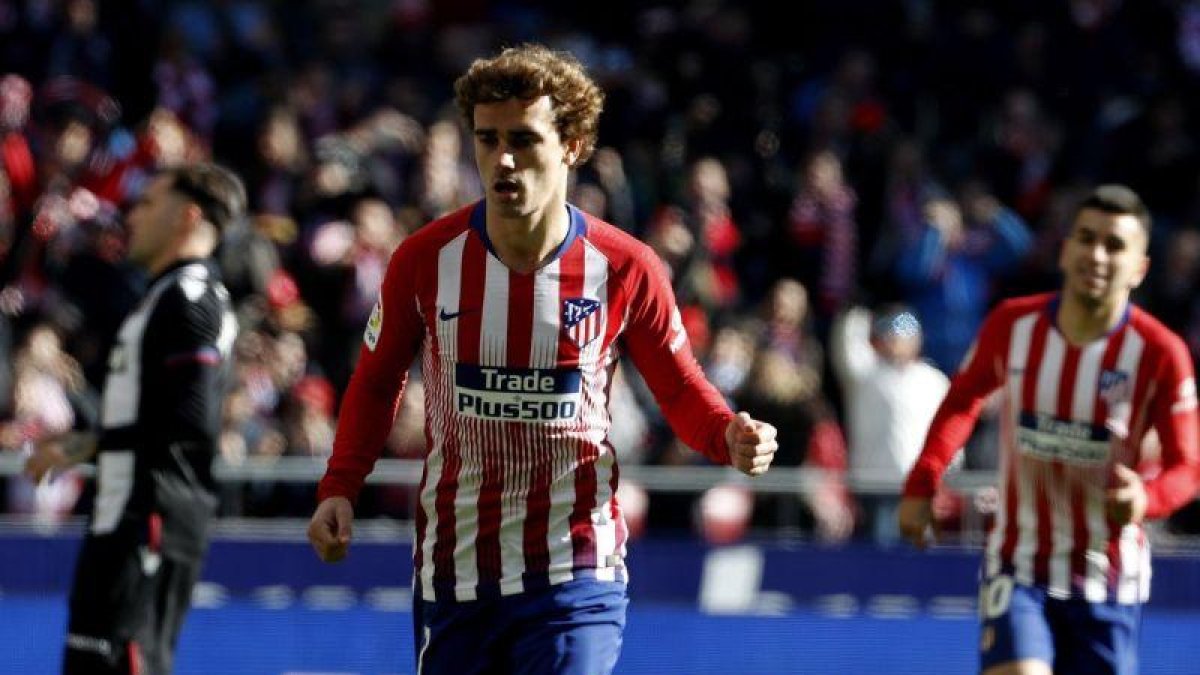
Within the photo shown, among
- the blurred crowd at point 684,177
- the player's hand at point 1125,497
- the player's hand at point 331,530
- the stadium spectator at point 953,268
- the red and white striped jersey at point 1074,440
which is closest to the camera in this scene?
the player's hand at point 331,530

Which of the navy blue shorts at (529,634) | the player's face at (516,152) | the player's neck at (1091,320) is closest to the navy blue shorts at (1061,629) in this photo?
the player's neck at (1091,320)

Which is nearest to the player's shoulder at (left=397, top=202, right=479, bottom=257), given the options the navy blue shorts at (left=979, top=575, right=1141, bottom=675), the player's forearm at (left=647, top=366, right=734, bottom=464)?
the player's forearm at (left=647, top=366, right=734, bottom=464)

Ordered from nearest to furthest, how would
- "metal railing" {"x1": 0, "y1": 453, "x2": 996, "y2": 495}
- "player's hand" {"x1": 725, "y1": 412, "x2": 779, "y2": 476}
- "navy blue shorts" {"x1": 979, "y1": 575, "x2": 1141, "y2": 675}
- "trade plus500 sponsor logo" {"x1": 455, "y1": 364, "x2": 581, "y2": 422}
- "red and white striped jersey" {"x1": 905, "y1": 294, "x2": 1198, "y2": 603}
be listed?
"player's hand" {"x1": 725, "y1": 412, "x2": 779, "y2": 476}
"trade plus500 sponsor logo" {"x1": 455, "y1": 364, "x2": 581, "y2": 422}
"navy blue shorts" {"x1": 979, "y1": 575, "x2": 1141, "y2": 675}
"red and white striped jersey" {"x1": 905, "y1": 294, "x2": 1198, "y2": 603}
"metal railing" {"x1": 0, "y1": 453, "x2": 996, "y2": 495}

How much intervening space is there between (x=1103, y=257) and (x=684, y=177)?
7586 mm

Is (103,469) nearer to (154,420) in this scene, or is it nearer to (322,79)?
(154,420)

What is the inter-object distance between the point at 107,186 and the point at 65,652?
22.6ft

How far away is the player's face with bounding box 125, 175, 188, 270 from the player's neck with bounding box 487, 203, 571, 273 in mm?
2169

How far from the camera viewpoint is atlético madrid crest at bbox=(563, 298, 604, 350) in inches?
219

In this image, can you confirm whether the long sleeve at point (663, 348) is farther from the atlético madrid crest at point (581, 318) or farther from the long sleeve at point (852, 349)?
the long sleeve at point (852, 349)

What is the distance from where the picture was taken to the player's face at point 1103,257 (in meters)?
7.22

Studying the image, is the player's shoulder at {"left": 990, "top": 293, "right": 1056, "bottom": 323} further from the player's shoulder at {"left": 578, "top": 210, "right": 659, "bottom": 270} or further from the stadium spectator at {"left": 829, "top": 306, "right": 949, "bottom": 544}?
the stadium spectator at {"left": 829, "top": 306, "right": 949, "bottom": 544}

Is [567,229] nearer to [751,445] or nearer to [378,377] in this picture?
[378,377]

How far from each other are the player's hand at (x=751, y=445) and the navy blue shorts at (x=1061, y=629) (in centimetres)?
198

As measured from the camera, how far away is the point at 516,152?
17.8 feet
